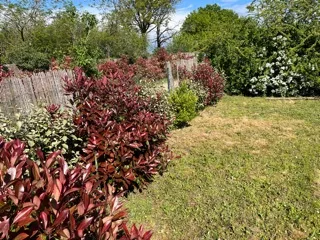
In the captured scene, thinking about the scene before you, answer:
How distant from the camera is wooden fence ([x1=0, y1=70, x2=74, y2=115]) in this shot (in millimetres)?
6227

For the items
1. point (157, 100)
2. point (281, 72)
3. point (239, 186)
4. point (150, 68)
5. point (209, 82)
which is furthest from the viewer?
point (150, 68)

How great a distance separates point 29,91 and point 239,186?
5486 millimetres

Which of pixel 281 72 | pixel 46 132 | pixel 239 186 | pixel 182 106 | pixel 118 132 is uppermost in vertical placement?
pixel 46 132

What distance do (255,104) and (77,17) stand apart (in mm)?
16379

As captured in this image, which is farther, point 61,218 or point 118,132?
point 118,132

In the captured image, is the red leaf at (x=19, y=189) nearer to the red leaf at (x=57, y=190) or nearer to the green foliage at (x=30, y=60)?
the red leaf at (x=57, y=190)

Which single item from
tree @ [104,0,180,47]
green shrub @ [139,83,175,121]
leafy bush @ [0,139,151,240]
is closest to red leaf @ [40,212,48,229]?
leafy bush @ [0,139,151,240]

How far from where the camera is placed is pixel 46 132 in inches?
125

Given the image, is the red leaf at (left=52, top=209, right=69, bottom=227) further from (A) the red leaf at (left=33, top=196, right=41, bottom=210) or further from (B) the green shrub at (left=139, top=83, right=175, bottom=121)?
(B) the green shrub at (left=139, top=83, right=175, bottom=121)

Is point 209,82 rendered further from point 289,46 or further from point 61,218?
point 61,218

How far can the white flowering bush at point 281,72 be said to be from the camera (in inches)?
351

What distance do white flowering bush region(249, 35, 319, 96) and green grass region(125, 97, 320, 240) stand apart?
337 cm

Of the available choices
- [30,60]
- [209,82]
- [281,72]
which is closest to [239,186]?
Result: [209,82]

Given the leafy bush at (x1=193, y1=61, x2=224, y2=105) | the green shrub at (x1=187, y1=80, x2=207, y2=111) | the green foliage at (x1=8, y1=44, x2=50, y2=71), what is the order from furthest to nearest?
1. the green foliage at (x1=8, y1=44, x2=50, y2=71)
2. the leafy bush at (x1=193, y1=61, x2=224, y2=105)
3. the green shrub at (x1=187, y1=80, x2=207, y2=111)
